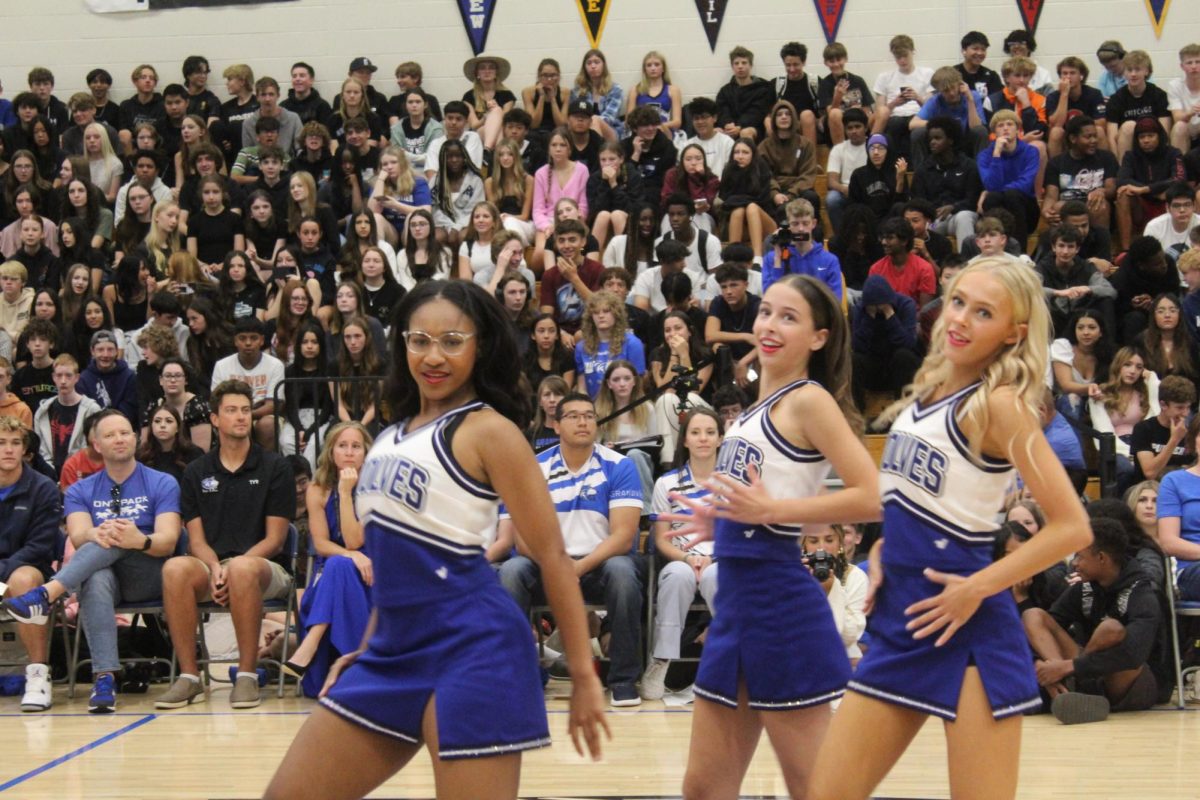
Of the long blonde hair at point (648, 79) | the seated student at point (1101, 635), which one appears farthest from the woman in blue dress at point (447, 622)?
the long blonde hair at point (648, 79)

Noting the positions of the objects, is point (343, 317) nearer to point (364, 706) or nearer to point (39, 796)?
point (39, 796)

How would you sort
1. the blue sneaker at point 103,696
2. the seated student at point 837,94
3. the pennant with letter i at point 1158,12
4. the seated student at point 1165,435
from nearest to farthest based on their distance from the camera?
the blue sneaker at point 103,696 → the seated student at point 1165,435 → the seated student at point 837,94 → the pennant with letter i at point 1158,12

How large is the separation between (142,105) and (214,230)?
3.07m

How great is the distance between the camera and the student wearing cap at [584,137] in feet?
40.9

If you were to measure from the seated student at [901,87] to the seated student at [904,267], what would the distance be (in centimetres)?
260

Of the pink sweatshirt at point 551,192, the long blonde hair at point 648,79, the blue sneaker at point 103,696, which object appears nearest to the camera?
the blue sneaker at point 103,696

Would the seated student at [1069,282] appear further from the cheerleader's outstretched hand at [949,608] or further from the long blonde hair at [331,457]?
the cheerleader's outstretched hand at [949,608]

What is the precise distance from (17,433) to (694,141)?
6263mm

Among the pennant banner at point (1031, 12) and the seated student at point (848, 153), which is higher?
the pennant banner at point (1031, 12)

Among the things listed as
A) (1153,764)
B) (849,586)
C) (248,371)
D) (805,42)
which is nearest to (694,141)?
(805,42)

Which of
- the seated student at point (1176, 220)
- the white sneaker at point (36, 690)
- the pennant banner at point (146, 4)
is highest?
the pennant banner at point (146, 4)

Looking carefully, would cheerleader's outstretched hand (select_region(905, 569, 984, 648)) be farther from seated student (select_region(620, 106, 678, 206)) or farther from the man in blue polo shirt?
seated student (select_region(620, 106, 678, 206))

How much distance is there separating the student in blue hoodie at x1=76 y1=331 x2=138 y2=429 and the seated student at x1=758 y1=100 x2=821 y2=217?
17.4 ft

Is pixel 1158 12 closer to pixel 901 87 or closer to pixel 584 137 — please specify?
pixel 901 87
